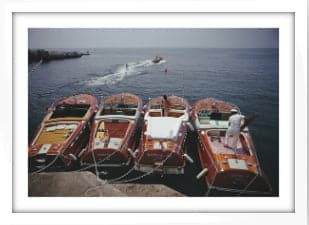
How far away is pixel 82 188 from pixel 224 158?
1591 millimetres

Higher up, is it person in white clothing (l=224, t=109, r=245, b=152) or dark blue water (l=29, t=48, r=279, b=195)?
dark blue water (l=29, t=48, r=279, b=195)

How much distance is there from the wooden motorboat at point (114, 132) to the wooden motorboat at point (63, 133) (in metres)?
0.11

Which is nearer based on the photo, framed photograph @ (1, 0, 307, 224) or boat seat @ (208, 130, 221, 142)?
framed photograph @ (1, 0, 307, 224)

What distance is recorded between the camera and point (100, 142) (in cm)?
339

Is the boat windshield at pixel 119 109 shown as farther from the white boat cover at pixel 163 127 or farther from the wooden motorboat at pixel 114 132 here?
the white boat cover at pixel 163 127

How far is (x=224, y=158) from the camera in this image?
3.17 metres

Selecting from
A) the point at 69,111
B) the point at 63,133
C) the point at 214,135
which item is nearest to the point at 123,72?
the point at 69,111

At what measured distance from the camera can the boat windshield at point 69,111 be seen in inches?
135

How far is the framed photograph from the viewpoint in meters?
3.13

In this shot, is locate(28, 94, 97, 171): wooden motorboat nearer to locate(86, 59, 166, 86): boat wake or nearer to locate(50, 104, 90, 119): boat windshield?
locate(50, 104, 90, 119): boat windshield

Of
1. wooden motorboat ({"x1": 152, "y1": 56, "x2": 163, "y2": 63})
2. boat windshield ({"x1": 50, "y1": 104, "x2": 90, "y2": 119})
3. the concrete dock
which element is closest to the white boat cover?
the concrete dock

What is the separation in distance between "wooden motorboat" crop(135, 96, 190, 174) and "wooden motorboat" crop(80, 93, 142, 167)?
0.14m

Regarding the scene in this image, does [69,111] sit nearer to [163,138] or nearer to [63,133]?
[63,133]

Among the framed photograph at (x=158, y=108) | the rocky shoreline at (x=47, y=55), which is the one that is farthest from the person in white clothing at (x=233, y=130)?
the rocky shoreline at (x=47, y=55)
